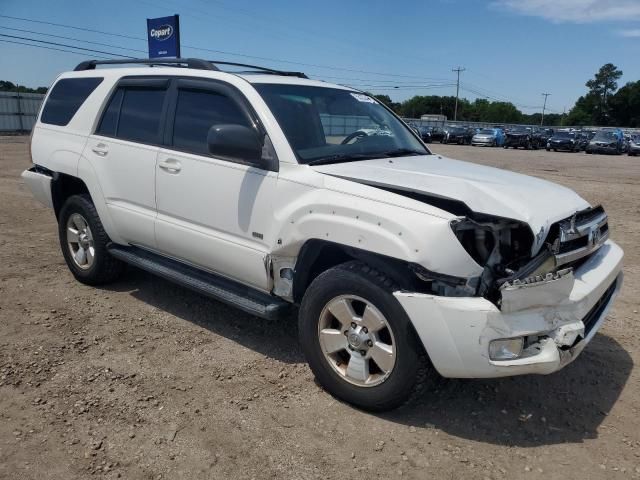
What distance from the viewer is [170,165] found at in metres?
4.03

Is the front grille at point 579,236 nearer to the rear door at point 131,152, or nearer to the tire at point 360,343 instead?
the tire at point 360,343

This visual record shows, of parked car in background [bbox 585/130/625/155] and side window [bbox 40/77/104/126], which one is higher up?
side window [bbox 40/77/104/126]

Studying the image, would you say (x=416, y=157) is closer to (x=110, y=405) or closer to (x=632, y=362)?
(x=632, y=362)

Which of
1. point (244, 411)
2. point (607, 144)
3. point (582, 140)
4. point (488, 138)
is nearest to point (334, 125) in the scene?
point (244, 411)

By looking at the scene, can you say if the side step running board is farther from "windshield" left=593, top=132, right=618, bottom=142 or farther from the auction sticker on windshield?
"windshield" left=593, top=132, right=618, bottom=142

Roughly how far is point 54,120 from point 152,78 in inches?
57.9

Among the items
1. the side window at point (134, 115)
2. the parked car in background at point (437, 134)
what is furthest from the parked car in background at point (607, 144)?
the side window at point (134, 115)

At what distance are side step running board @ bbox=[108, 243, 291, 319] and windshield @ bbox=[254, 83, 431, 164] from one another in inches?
38.2

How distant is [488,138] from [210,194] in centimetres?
3730

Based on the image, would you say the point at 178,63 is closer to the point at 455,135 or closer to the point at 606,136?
the point at 606,136

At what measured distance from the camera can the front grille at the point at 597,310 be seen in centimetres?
323

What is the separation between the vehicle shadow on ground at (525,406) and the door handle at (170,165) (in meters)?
2.24

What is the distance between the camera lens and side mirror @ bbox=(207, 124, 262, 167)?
3.37m

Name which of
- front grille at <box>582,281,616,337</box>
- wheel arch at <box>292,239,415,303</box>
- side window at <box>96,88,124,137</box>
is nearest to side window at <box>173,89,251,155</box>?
side window at <box>96,88,124,137</box>
